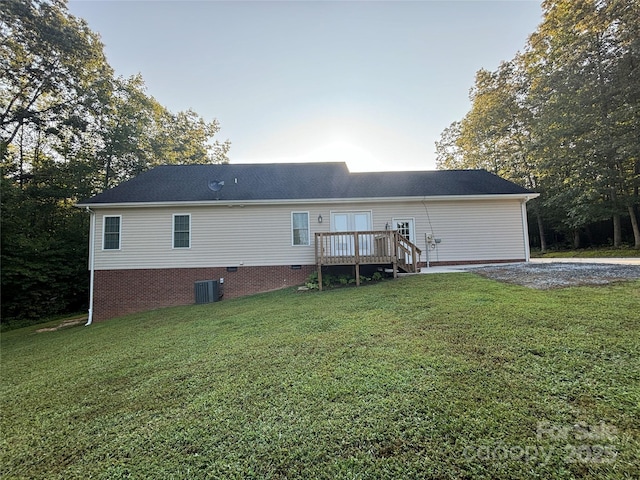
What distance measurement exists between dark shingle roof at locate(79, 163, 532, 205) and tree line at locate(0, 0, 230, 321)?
218 inches

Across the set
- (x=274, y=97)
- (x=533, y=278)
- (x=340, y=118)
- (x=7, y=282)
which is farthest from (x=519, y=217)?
(x=7, y=282)

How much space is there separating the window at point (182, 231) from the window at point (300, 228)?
388cm

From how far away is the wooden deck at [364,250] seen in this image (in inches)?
338

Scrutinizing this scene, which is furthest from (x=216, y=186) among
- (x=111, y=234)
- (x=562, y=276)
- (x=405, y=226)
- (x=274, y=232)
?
(x=562, y=276)

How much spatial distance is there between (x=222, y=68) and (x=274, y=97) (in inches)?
Answer: 84.8

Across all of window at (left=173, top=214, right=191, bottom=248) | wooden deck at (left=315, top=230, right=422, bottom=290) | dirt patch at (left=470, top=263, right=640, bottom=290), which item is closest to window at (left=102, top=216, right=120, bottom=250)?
window at (left=173, top=214, right=191, bottom=248)

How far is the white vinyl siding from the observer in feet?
33.1

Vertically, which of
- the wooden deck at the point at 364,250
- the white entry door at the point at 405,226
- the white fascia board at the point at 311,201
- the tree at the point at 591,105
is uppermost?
the tree at the point at 591,105

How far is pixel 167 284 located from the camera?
994 cm

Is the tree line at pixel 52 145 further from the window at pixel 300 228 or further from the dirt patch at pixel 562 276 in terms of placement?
the dirt patch at pixel 562 276

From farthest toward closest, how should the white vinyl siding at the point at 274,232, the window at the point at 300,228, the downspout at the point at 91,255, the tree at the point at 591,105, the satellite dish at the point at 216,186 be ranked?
the tree at the point at 591,105
the satellite dish at the point at 216,186
the window at the point at 300,228
the white vinyl siding at the point at 274,232
the downspout at the point at 91,255

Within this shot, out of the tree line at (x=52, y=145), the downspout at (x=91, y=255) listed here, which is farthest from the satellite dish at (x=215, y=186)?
the tree line at (x=52, y=145)

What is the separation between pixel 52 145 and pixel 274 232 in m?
14.7

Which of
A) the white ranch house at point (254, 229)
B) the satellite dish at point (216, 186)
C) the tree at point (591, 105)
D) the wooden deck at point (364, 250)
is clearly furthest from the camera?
the tree at point (591, 105)
